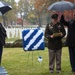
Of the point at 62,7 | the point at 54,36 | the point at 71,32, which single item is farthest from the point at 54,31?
the point at 62,7

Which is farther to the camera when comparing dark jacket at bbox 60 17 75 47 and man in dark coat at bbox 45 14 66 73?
dark jacket at bbox 60 17 75 47

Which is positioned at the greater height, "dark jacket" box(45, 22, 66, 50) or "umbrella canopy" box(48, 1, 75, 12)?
"umbrella canopy" box(48, 1, 75, 12)

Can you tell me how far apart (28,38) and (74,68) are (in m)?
2.14

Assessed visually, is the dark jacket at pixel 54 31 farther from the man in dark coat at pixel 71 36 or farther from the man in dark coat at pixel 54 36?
the man in dark coat at pixel 71 36

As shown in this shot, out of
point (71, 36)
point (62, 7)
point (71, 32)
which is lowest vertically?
point (71, 36)

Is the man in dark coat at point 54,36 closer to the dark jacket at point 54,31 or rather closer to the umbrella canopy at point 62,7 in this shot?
the dark jacket at point 54,31

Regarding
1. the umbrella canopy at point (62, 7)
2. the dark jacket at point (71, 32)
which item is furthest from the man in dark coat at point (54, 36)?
the umbrella canopy at point (62, 7)

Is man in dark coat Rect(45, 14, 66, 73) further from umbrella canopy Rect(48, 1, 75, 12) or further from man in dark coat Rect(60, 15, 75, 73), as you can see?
umbrella canopy Rect(48, 1, 75, 12)

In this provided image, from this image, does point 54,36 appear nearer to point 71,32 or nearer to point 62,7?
point 71,32

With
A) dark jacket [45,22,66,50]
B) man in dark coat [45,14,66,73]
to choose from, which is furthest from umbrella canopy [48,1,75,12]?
dark jacket [45,22,66,50]

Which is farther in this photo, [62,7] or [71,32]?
[71,32]

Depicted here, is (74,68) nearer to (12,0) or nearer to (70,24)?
(70,24)

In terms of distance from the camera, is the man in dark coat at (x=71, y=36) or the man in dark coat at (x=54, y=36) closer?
the man in dark coat at (x=54, y=36)

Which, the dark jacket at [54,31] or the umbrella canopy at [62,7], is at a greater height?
the umbrella canopy at [62,7]
